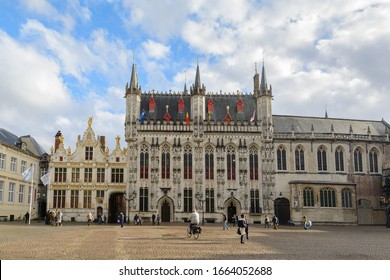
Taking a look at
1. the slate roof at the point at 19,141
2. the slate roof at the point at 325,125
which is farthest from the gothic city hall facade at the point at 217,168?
the slate roof at the point at 19,141

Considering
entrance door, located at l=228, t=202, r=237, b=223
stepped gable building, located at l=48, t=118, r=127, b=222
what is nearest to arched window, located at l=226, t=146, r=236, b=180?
entrance door, located at l=228, t=202, r=237, b=223

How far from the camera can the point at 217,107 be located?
65.1 meters

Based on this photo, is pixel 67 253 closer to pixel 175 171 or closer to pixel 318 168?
pixel 175 171

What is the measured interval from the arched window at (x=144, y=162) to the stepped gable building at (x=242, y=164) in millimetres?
144

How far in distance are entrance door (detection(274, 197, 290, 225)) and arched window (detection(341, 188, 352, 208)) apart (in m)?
7.81

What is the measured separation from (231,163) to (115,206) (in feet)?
66.7

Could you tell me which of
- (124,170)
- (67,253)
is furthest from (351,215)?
(67,253)

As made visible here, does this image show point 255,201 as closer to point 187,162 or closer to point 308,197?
point 308,197

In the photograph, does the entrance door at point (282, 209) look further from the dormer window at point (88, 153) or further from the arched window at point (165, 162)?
the dormer window at point (88, 153)

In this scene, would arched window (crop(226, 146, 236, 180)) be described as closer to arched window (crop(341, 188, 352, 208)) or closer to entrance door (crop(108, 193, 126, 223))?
arched window (crop(341, 188, 352, 208))

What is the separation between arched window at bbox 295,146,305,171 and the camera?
202 feet

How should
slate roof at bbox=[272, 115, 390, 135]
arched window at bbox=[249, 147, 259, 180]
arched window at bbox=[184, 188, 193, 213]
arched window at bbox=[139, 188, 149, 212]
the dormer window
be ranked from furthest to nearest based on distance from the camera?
slate roof at bbox=[272, 115, 390, 135]
the dormer window
arched window at bbox=[249, 147, 259, 180]
arched window at bbox=[184, 188, 193, 213]
arched window at bbox=[139, 188, 149, 212]

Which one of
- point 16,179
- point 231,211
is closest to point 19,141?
point 16,179

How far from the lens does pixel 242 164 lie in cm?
6053
